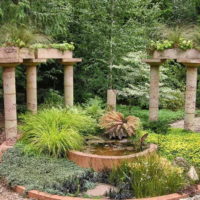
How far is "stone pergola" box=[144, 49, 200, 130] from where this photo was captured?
8.69 meters

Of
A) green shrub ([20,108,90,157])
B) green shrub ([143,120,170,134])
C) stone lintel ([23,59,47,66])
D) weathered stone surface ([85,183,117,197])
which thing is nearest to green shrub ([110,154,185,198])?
weathered stone surface ([85,183,117,197])

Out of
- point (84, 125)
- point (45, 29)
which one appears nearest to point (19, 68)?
point (45, 29)


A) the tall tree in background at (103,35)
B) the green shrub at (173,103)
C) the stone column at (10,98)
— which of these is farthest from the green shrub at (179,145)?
the green shrub at (173,103)

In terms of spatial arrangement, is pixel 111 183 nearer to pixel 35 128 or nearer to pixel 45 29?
pixel 35 128

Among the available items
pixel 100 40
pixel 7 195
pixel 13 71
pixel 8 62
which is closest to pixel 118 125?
pixel 13 71

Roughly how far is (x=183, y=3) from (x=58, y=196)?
669 inches

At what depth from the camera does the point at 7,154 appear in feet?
24.2

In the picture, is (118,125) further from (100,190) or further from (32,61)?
(32,61)

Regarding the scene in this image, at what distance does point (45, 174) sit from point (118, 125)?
7.34 feet

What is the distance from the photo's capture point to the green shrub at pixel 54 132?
726 cm

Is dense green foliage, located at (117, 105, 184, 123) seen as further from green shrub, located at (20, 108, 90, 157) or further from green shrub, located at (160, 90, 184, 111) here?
green shrub, located at (20, 108, 90, 157)

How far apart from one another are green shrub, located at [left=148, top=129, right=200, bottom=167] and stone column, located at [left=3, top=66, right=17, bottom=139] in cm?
311

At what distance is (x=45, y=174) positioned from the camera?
257 inches

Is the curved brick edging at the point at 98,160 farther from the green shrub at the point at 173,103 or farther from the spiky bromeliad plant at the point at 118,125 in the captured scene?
the green shrub at the point at 173,103
